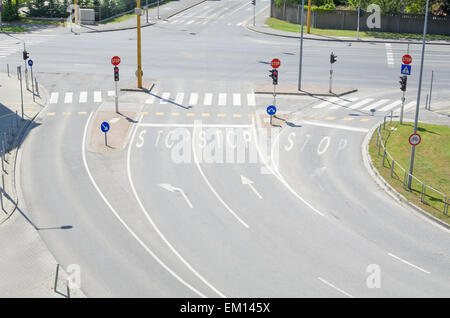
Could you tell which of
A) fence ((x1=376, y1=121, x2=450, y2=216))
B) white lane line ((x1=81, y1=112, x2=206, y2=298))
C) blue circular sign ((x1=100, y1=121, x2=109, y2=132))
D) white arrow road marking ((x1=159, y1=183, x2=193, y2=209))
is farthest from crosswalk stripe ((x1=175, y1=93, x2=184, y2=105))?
fence ((x1=376, y1=121, x2=450, y2=216))

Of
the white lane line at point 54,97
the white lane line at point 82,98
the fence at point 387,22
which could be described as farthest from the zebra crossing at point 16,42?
the fence at point 387,22

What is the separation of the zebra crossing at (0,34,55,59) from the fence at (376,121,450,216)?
1565 inches

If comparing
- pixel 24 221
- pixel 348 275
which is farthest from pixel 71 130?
pixel 348 275

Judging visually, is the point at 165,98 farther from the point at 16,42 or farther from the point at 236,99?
the point at 16,42

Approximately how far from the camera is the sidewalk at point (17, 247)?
81.3ft

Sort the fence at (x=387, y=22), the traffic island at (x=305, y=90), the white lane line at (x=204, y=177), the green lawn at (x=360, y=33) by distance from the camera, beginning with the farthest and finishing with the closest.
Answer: the fence at (x=387, y=22) → the green lawn at (x=360, y=33) → the traffic island at (x=305, y=90) → the white lane line at (x=204, y=177)

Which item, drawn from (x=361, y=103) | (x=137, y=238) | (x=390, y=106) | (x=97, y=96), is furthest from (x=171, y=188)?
(x=390, y=106)

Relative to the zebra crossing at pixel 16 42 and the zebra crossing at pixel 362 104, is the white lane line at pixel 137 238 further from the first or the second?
the zebra crossing at pixel 16 42

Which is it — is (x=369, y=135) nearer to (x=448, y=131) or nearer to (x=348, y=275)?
(x=448, y=131)

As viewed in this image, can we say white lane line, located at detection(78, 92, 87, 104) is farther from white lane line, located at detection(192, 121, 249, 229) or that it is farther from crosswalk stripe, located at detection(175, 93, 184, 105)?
white lane line, located at detection(192, 121, 249, 229)

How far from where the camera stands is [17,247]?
92.6ft

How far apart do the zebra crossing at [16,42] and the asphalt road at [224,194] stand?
7934mm

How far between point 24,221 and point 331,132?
21604mm

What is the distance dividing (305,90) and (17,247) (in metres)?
31.2
